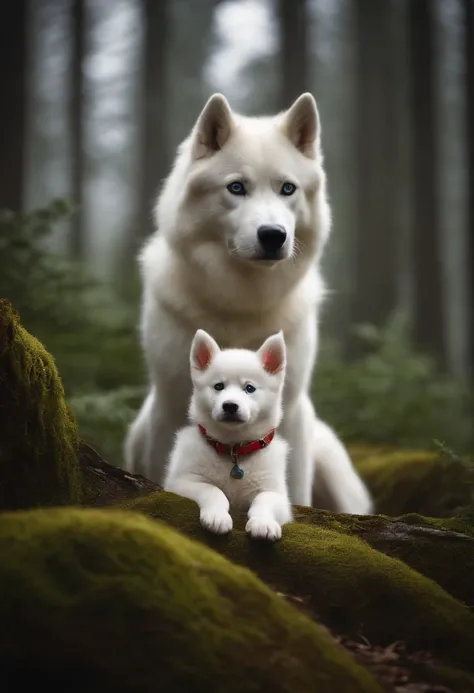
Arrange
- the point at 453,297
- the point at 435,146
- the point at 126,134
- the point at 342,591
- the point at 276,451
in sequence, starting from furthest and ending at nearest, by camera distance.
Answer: the point at 453,297 → the point at 126,134 → the point at 435,146 → the point at 276,451 → the point at 342,591

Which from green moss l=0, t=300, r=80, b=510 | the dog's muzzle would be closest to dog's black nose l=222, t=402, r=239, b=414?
green moss l=0, t=300, r=80, b=510

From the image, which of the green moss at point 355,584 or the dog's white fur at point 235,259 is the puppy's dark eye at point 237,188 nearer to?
the dog's white fur at point 235,259

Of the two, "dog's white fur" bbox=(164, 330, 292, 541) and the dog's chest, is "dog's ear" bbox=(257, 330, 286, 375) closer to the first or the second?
"dog's white fur" bbox=(164, 330, 292, 541)

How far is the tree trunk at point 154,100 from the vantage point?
1440 centimetres

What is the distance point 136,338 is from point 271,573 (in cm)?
567

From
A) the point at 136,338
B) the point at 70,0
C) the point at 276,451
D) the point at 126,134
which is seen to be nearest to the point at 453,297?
the point at 126,134

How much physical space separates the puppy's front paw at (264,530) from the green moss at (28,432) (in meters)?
0.81

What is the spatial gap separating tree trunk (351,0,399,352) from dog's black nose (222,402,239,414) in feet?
32.0

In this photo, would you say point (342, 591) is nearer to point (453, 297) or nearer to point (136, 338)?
point (136, 338)

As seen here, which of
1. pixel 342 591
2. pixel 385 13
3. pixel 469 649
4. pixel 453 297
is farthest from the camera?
pixel 453 297

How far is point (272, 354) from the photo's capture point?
373cm

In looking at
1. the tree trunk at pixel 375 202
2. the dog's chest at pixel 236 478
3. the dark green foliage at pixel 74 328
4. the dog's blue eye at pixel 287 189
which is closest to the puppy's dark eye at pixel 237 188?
the dog's blue eye at pixel 287 189

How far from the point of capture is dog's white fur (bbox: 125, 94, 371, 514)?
4.23m

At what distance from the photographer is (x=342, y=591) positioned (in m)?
3.05
